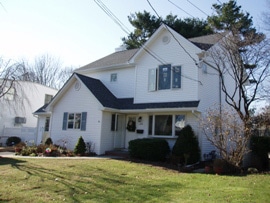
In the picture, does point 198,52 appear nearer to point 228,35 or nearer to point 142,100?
point 228,35

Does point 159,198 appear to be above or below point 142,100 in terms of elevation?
below

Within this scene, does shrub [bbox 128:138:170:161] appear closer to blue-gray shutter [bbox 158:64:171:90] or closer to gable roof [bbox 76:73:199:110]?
gable roof [bbox 76:73:199:110]

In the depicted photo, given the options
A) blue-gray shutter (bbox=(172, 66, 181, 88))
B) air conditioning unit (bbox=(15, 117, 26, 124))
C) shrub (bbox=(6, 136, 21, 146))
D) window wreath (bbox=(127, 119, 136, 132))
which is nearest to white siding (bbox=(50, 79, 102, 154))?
window wreath (bbox=(127, 119, 136, 132))

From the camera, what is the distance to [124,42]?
32156 millimetres

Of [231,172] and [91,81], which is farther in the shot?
[91,81]

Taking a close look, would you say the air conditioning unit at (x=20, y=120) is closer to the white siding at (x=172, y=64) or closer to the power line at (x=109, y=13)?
the white siding at (x=172, y=64)

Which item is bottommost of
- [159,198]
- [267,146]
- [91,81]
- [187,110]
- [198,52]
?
[159,198]

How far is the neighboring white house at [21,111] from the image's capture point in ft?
87.8

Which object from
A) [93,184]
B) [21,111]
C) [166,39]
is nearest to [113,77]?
[166,39]

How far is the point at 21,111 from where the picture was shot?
28.5 meters

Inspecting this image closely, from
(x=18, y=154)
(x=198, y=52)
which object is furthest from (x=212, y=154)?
(x=18, y=154)

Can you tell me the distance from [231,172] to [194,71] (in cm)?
656

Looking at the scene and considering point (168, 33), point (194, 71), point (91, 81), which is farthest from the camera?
point (91, 81)

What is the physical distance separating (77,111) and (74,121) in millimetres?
802
